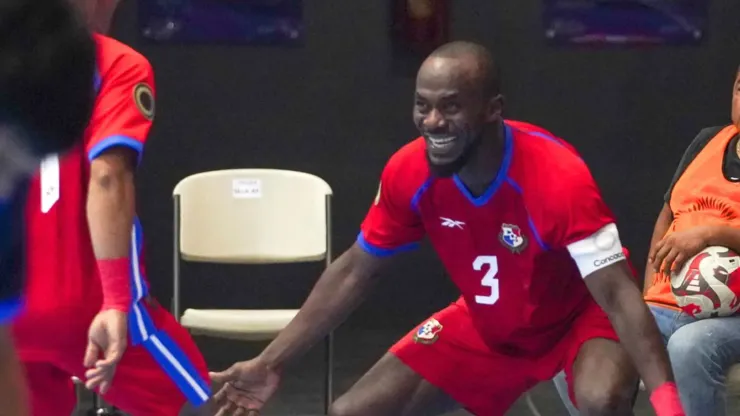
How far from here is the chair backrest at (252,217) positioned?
405 cm

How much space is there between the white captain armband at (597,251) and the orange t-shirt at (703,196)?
2.48 feet

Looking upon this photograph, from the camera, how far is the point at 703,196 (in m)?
3.26

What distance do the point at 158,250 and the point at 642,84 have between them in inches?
95.7

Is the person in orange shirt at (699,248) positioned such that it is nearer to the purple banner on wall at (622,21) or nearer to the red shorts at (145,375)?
the red shorts at (145,375)

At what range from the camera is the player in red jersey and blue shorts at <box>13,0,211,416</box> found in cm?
207

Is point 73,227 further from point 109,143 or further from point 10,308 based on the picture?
point 10,308

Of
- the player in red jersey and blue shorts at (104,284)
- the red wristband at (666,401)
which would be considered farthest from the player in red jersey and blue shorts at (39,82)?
the red wristband at (666,401)

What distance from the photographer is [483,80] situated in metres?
2.64

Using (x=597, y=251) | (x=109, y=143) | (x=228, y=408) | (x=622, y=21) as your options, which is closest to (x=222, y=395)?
(x=228, y=408)

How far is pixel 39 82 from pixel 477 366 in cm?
201

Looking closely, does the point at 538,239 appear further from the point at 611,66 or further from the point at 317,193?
the point at 611,66

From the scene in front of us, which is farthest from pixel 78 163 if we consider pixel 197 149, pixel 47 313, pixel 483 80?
pixel 197 149

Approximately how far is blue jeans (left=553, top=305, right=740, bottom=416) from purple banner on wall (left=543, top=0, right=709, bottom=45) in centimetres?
247

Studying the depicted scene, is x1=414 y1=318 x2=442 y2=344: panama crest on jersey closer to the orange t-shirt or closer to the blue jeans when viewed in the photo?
the blue jeans
